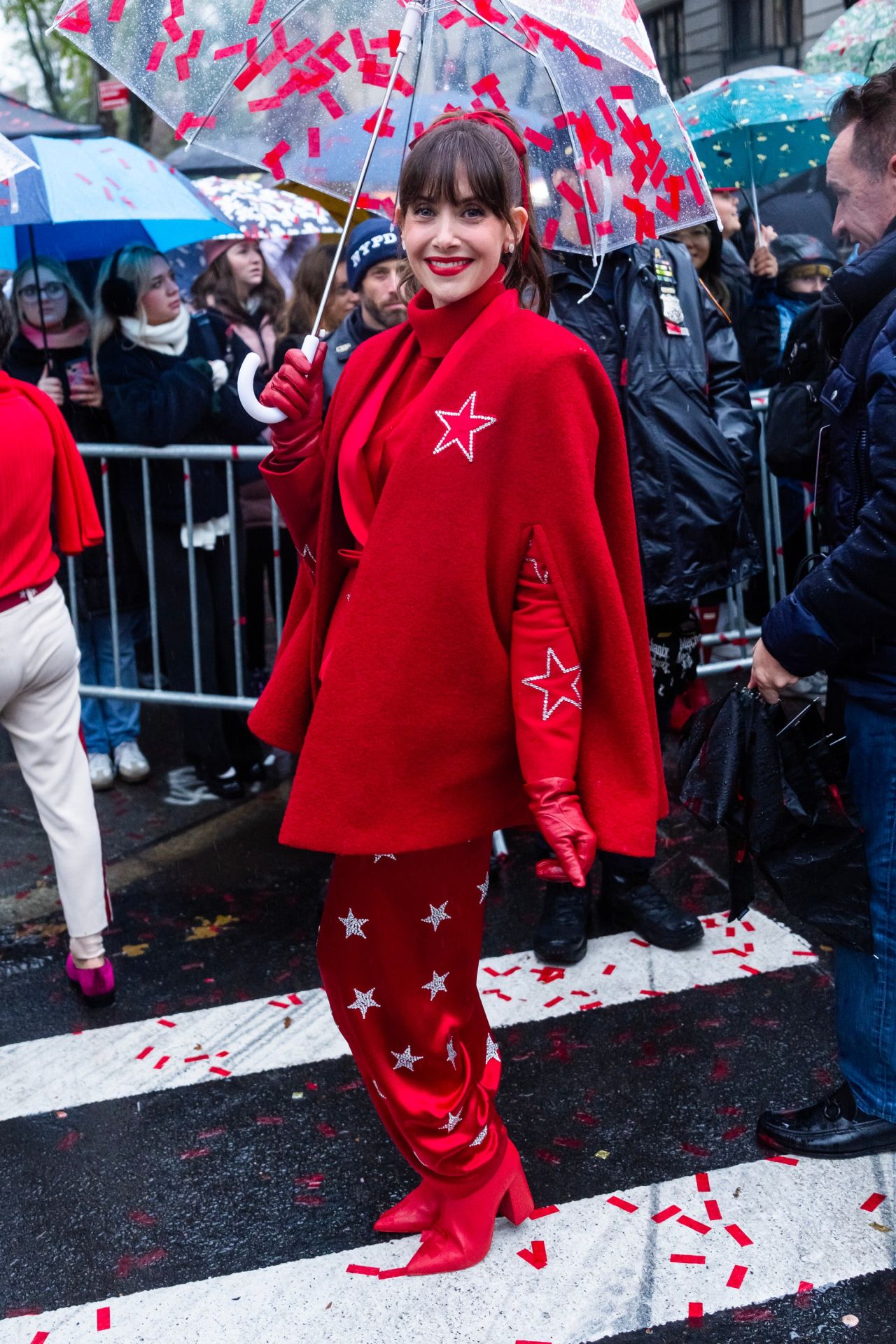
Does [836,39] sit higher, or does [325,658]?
[836,39]

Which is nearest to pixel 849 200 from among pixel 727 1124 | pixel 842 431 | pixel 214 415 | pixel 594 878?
pixel 842 431

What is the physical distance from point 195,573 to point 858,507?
3.71 meters

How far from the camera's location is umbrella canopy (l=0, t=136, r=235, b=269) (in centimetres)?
570

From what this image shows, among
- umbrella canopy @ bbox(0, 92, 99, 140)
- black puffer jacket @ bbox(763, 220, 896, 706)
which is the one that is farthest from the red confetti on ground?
umbrella canopy @ bbox(0, 92, 99, 140)

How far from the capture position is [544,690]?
2646 millimetres

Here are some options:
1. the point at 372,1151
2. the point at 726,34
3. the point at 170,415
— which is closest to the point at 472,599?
the point at 372,1151

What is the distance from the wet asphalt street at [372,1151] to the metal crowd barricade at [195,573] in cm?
116

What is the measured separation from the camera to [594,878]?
5.38 metres

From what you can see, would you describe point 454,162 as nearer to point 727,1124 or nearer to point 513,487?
point 513,487

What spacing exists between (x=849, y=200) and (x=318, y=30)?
4.51ft

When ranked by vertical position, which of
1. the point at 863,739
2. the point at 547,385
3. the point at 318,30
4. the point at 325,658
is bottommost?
the point at 863,739

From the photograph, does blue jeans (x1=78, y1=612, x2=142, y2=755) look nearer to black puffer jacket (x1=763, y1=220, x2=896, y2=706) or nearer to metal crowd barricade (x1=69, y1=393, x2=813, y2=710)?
metal crowd barricade (x1=69, y1=393, x2=813, y2=710)

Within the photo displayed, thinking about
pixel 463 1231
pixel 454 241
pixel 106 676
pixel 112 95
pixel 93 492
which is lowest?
pixel 463 1231

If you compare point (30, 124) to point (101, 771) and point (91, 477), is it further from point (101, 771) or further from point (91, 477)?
point (101, 771)
